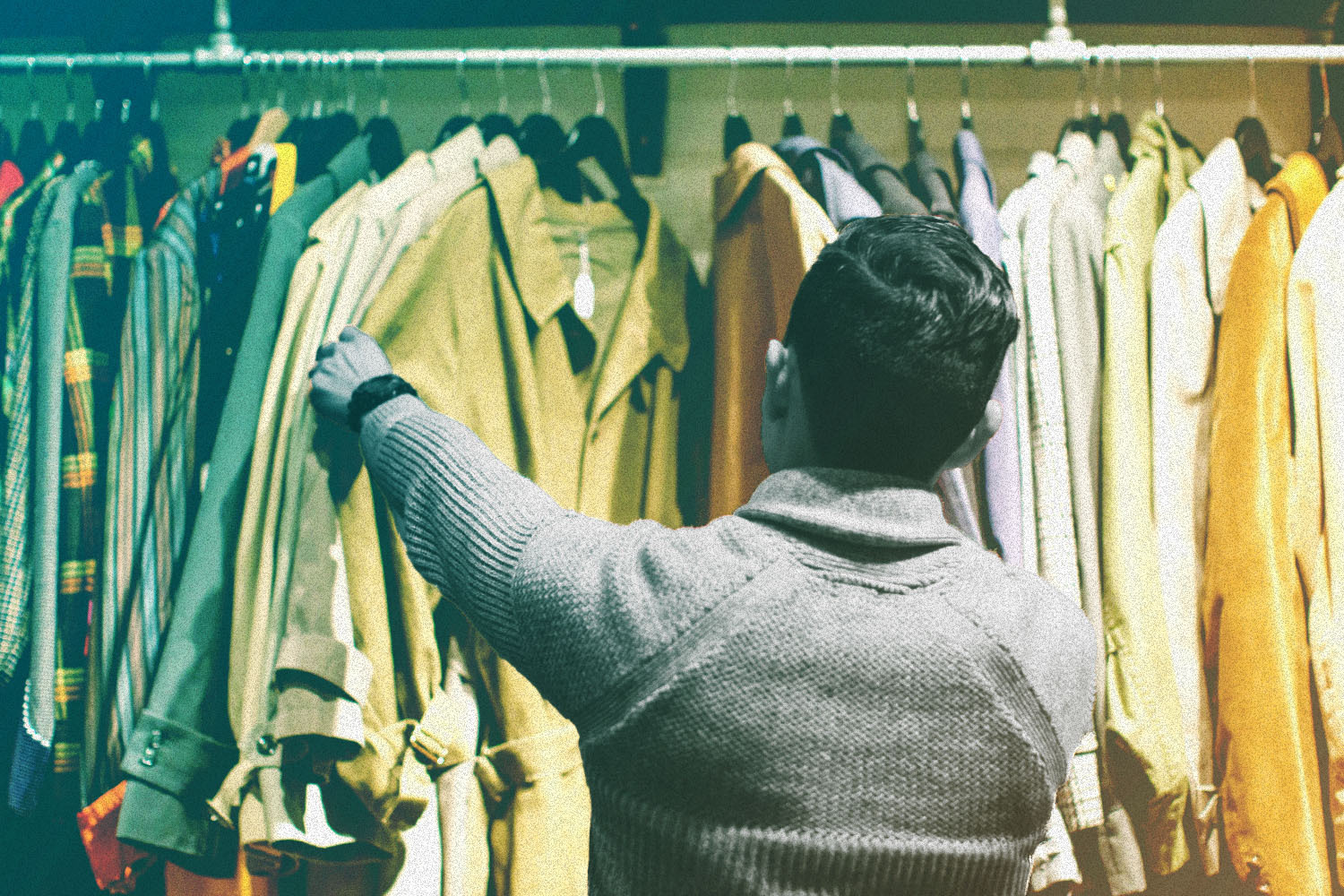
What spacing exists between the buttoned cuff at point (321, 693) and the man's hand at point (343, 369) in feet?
0.72

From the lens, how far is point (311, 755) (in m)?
0.85

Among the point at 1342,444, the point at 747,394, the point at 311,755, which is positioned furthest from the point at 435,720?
the point at 1342,444

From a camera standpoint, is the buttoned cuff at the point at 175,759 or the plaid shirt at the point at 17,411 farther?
the plaid shirt at the point at 17,411

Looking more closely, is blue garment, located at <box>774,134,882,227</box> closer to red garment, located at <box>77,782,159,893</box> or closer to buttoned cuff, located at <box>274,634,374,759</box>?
buttoned cuff, located at <box>274,634,374,759</box>

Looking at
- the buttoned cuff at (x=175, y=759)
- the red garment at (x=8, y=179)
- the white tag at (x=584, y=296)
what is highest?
the red garment at (x=8, y=179)

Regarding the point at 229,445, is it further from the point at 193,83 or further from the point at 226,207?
the point at 193,83

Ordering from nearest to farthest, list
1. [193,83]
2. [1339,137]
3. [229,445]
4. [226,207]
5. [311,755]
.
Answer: [311,755] < [229,445] < [226,207] < [1339,137] < [193,83]

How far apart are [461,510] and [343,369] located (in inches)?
11.4

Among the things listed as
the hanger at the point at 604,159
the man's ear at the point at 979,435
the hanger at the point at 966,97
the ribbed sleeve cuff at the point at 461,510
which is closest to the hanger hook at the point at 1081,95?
the hanger at the point at 966,97

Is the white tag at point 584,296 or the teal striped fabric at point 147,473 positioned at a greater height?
the white tag at point 584,296

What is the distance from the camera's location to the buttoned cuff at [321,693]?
0.82 meters

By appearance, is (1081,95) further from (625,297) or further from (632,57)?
(625,297)

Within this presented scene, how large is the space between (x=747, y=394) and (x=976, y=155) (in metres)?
0.45

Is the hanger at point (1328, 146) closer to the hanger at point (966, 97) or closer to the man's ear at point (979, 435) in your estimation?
the hanger at point (966, 97)
